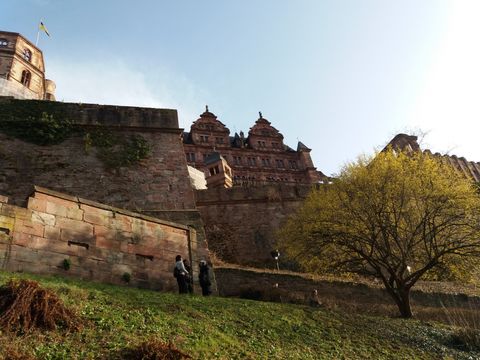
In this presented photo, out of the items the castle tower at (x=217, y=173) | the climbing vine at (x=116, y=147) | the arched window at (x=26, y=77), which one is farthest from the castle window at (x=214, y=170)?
the arched window at (x=26, y=77)

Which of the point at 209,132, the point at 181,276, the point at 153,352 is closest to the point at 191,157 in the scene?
the point at 209,132

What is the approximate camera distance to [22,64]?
4556cm

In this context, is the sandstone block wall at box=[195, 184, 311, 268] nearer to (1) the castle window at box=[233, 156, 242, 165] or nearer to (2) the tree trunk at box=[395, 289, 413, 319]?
(2) the tree trunk at box=[395, 289, 413, 319]

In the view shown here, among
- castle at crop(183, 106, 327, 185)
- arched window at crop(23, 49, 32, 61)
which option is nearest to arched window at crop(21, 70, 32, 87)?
arched window at crop(23, 49, 32, 61)

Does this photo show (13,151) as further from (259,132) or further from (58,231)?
(259,132)

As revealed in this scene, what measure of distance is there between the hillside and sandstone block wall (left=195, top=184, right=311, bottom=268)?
Answer: 35.4ft

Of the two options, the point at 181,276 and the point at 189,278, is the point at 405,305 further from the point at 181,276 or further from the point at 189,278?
the point at 181,276

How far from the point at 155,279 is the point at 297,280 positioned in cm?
791

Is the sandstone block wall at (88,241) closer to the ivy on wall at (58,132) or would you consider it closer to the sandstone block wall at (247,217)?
the ivy on wall at (58,132)

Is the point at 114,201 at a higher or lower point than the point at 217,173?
lower

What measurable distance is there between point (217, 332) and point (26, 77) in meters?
47.9

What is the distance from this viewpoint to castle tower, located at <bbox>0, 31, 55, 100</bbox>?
43594 mm

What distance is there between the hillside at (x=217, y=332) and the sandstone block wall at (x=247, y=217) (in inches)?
425

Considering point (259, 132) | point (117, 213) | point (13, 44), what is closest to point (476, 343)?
point (117, 213)
